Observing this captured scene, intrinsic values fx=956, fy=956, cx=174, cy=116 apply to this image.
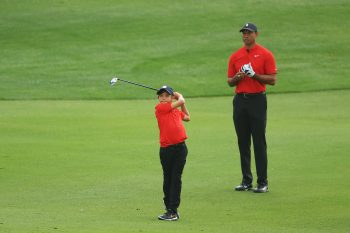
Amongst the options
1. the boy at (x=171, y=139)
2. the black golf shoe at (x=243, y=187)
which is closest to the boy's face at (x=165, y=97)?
the boy at (x=171, y=139)

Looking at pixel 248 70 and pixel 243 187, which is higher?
pixel 248 70

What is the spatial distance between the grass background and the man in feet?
1.28

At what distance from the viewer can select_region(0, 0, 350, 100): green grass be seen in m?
32.3

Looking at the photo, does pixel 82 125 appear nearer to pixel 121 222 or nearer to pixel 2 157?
pixel 2 157

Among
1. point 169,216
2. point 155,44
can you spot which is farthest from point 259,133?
point 155,44

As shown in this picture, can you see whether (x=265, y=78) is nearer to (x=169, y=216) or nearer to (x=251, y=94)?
(x=251, y=94)

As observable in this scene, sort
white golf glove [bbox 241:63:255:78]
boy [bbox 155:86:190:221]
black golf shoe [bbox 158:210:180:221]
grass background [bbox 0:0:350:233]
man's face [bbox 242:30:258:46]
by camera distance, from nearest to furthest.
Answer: black golf shoe [bbox 158:210:180:221]
boy [bbox 155:86:190:221]
grass background [bbox 0:0:350:233]
white golf glove [bbox 241:63:255:78]
man's face [bbox 242:30:258:46]

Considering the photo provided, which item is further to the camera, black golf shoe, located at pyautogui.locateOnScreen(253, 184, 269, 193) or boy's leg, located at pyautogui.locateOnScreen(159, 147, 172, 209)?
black golf shoe, located at pyautogui.locateOnScreen(253, 184, 269, 193)

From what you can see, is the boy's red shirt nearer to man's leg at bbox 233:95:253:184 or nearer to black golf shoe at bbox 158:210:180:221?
black golf shoe at bbox 158:210:180:221

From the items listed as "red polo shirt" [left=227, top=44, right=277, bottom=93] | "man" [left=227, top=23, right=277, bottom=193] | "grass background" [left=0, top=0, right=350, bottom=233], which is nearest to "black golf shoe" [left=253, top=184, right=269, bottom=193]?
"man" [left=227, top=23, right=277, bottom=193]

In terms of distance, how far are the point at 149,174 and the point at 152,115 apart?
28.7 ft

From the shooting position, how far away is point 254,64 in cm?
1432

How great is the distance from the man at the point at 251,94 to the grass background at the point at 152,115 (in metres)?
0.39

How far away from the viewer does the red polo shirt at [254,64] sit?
14.3 meters
